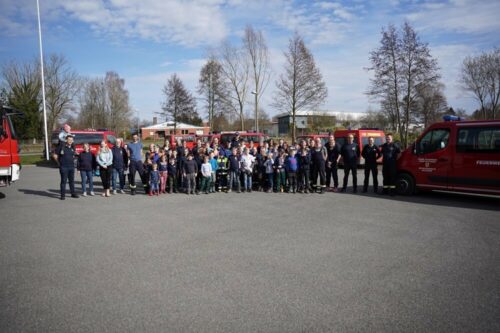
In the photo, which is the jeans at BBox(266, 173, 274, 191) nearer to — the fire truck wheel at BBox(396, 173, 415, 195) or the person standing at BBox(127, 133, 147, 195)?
the fire truck wheel at BBox(396, 173, 415, 195)

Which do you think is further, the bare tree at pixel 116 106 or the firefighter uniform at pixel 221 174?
the bare tree at pixel 116 106

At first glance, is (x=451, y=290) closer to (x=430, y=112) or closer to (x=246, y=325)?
Result: (x=246, y=325)

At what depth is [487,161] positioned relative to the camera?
924cm

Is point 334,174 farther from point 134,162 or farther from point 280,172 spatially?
point 134,162

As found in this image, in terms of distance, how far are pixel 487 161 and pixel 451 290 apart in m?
6.71

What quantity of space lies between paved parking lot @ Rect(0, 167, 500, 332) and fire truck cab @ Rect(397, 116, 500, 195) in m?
1.25

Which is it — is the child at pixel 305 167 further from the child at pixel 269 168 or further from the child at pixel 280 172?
the child at pixel 269 168

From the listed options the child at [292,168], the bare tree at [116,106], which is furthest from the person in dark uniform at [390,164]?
the bare tree at [116,106]

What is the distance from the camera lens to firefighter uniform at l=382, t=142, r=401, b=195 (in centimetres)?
1095

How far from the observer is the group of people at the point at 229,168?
1166 cm

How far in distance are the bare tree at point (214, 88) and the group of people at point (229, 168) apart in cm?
2845

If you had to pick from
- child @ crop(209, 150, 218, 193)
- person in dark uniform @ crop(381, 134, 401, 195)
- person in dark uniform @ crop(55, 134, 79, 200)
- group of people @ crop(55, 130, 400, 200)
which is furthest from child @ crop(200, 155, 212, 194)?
person in dark uniform @ crop(381, 134, 401, 195)

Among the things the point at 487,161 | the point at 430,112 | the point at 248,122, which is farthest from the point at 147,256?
the point at 248,122

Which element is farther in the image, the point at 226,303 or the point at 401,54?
the point at 401,54
